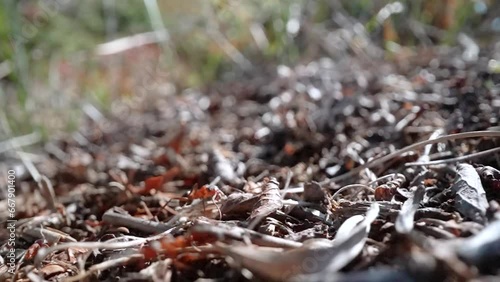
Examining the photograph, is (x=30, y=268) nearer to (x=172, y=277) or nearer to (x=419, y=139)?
(x=172, y=277)

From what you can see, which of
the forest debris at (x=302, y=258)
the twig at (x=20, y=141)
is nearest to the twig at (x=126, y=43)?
the twig at (x=20, y=141)

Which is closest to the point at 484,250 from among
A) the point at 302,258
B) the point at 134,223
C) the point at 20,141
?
the point at 302,258

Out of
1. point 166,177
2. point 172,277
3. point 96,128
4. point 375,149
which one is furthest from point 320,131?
point 96,128

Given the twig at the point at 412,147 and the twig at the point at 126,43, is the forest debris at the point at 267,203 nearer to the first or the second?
the twig at the point at 412,147

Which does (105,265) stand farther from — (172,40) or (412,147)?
(172,40)

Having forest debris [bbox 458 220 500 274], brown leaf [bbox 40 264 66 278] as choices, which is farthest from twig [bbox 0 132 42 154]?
forest debris [bbox 458 220 500 274]
